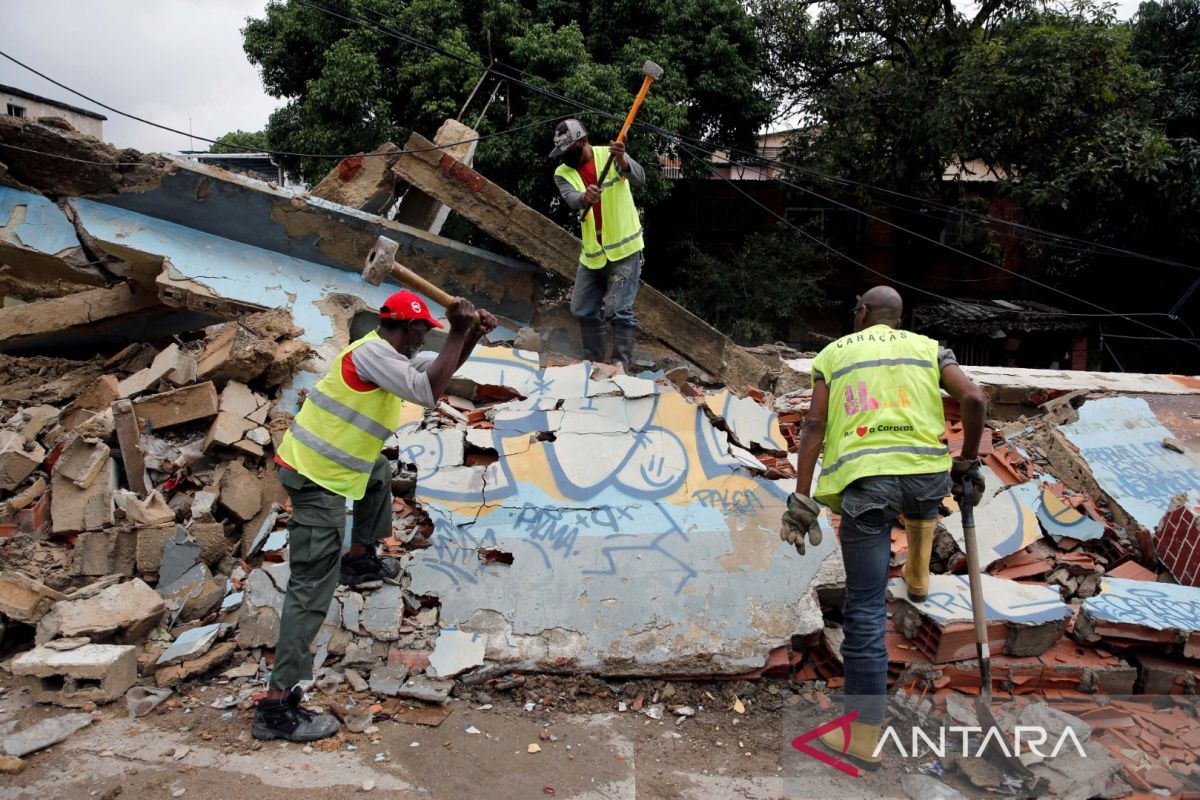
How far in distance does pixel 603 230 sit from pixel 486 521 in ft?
7.72

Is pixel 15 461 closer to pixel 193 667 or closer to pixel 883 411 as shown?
pixel 193 667

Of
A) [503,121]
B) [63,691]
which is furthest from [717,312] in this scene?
[63,691]

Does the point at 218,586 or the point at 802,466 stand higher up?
the point at 802,466

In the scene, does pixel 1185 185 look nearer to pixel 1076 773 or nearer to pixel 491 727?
pixel 1076 773

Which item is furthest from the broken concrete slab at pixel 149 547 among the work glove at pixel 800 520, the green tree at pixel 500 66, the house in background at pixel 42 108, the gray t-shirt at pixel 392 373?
the house in background at pixel 42 108

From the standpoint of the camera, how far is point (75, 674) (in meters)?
3.00

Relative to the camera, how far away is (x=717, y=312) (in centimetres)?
1197

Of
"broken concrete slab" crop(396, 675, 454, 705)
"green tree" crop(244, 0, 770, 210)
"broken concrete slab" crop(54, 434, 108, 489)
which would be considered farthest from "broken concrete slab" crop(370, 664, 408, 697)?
"green tree" crop(244, 0, 770, 210)

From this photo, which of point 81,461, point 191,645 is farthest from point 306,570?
point 81,461

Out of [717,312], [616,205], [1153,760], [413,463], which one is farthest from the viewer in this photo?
[717,312]

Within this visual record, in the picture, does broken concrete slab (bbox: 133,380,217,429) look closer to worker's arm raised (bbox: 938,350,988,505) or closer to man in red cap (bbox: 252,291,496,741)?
man in red cap (bbox: 252,291,496,741)

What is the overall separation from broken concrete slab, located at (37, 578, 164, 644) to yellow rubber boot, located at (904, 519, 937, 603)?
330cm

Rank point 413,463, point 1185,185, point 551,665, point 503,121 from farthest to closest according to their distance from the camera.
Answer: point 1185,185 < point 503,121 < point 413,463 < point 551,665

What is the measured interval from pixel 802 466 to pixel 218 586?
281 centimetres
